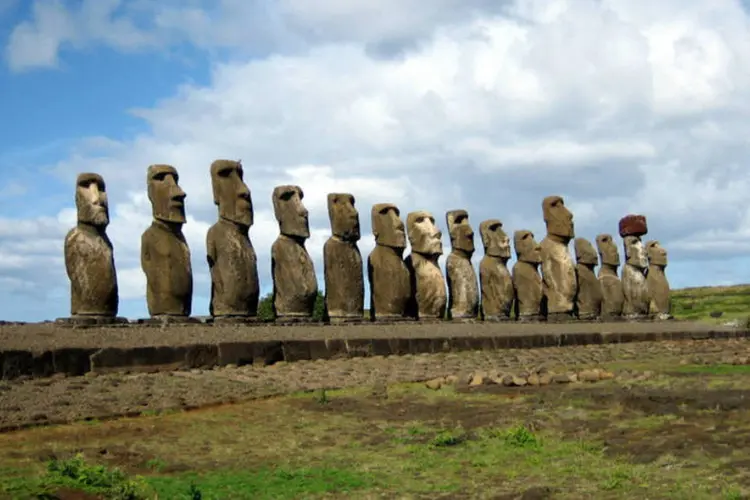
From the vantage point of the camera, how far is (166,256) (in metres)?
13.2

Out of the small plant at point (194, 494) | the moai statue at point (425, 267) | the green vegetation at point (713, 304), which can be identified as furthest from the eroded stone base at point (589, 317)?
the small plant at point (194, 494)

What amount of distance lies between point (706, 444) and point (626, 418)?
117cm

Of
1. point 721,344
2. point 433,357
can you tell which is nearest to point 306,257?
point 433,357

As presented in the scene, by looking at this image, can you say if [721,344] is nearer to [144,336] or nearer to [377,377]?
[377,377]

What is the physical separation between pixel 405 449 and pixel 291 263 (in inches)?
349

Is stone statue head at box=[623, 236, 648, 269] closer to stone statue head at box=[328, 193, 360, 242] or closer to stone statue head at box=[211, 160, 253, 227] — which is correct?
stone statue head at box=[328, 193, 360, 242]

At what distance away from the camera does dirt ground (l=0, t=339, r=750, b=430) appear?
295 inches

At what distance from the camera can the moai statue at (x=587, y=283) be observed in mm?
23594

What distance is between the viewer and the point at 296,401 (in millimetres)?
8469

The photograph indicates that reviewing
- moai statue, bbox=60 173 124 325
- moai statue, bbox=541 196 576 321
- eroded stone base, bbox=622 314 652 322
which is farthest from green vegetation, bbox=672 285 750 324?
moai statue, bbox=60 173 124 325

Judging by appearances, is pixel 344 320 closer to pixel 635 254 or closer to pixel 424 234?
pixel 424 234

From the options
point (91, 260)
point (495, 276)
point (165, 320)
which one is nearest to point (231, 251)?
point (165, 320)

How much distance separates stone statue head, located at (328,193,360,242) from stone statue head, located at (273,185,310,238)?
104 centimetres

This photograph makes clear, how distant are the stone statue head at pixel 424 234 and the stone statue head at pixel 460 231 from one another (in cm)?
108
